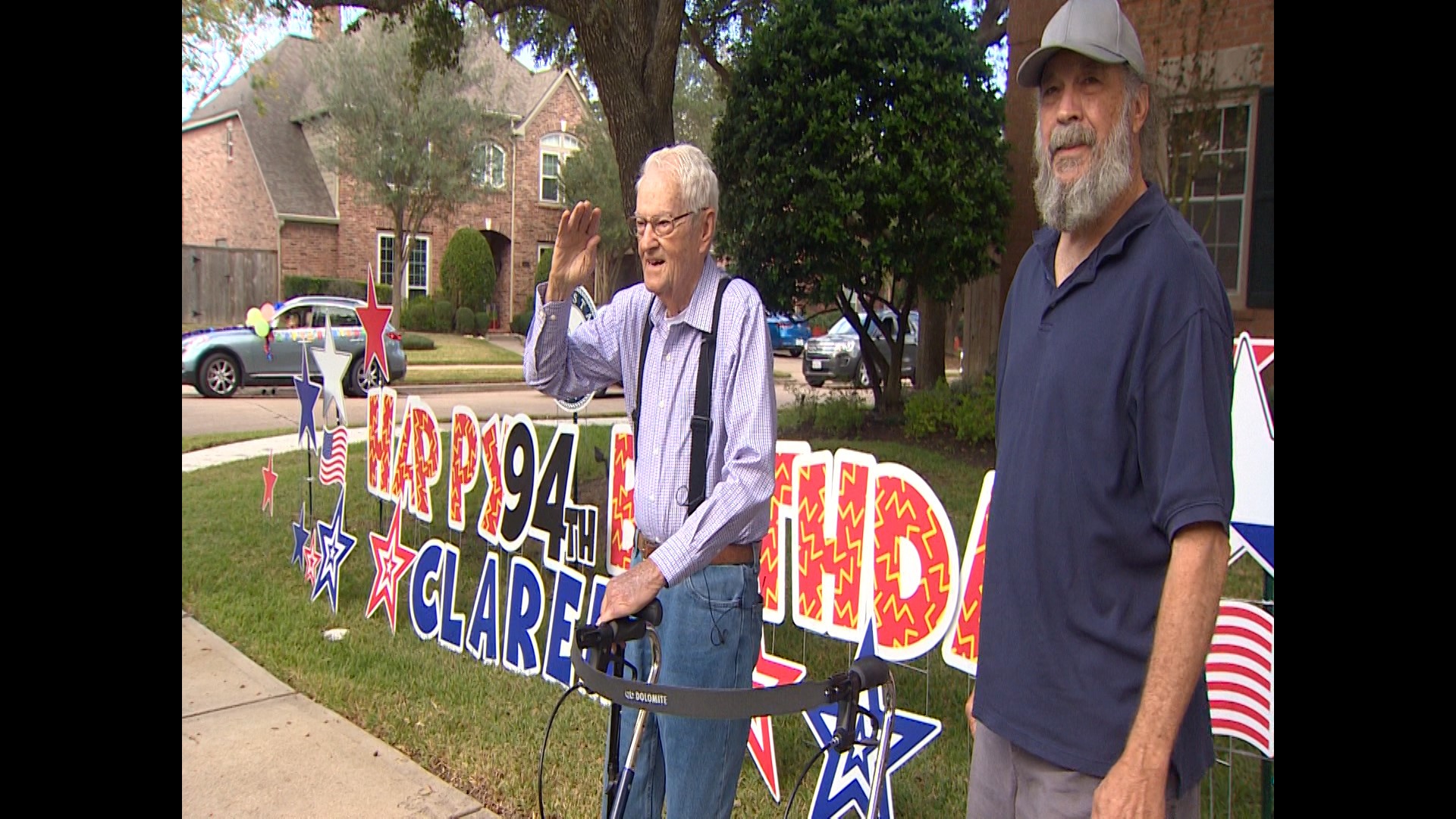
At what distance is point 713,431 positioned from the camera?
2.40 m

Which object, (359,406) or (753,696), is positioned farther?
(359,406)

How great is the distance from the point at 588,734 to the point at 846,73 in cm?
533

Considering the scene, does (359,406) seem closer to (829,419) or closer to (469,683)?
(829,419)

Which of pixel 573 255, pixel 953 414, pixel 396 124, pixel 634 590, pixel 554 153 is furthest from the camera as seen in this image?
pixel 554 153

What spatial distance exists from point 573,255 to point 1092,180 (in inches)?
57.8

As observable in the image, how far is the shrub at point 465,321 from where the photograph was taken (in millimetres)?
29484

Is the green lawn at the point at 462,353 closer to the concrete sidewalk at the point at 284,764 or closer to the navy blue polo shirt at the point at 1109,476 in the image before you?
the concrete sidewalk at the point at 284,764

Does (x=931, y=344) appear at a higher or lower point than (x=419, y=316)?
lower

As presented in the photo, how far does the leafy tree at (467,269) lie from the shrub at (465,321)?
0.47 metres

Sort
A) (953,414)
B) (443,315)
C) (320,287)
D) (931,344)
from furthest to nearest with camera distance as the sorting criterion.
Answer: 1. (443,315)
2. (320,287)
3. (931,344)
4. (953,414)

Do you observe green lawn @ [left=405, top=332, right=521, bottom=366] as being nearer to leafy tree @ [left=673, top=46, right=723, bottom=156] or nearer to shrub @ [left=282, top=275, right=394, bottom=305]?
shrub @ [left=282, top=275, right=394, bottom=305]

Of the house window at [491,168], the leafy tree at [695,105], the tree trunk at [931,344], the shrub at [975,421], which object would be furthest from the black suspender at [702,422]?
the house window at [491,168]

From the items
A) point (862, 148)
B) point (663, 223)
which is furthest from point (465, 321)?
point (663, 223)

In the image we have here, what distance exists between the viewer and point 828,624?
3.77m
